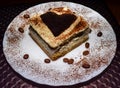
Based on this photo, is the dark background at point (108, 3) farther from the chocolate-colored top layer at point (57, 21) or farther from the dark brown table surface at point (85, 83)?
the chocolate-colored top layer at point (57, 21)

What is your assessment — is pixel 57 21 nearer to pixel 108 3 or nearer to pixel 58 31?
pixel 58 31

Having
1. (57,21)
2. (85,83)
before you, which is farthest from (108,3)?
(85,83)

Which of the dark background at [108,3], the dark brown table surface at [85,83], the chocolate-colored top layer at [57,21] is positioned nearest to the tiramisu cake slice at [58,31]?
the chocolate-colored top layer at [57,21]

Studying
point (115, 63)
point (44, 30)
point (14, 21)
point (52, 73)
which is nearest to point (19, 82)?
point (52, 73)

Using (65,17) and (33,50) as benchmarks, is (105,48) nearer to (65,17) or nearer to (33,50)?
(65,17)

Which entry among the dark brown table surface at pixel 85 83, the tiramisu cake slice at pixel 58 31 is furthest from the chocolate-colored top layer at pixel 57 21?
the dark brown table surface at pixel 85 83

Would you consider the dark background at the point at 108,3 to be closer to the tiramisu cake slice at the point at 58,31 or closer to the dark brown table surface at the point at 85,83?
the dark brown table surface at the point at 85,83

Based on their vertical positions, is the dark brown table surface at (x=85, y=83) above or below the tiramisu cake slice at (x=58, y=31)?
below

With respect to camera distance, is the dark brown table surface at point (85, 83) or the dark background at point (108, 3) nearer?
the dark brown table surface at point (85, 83)
